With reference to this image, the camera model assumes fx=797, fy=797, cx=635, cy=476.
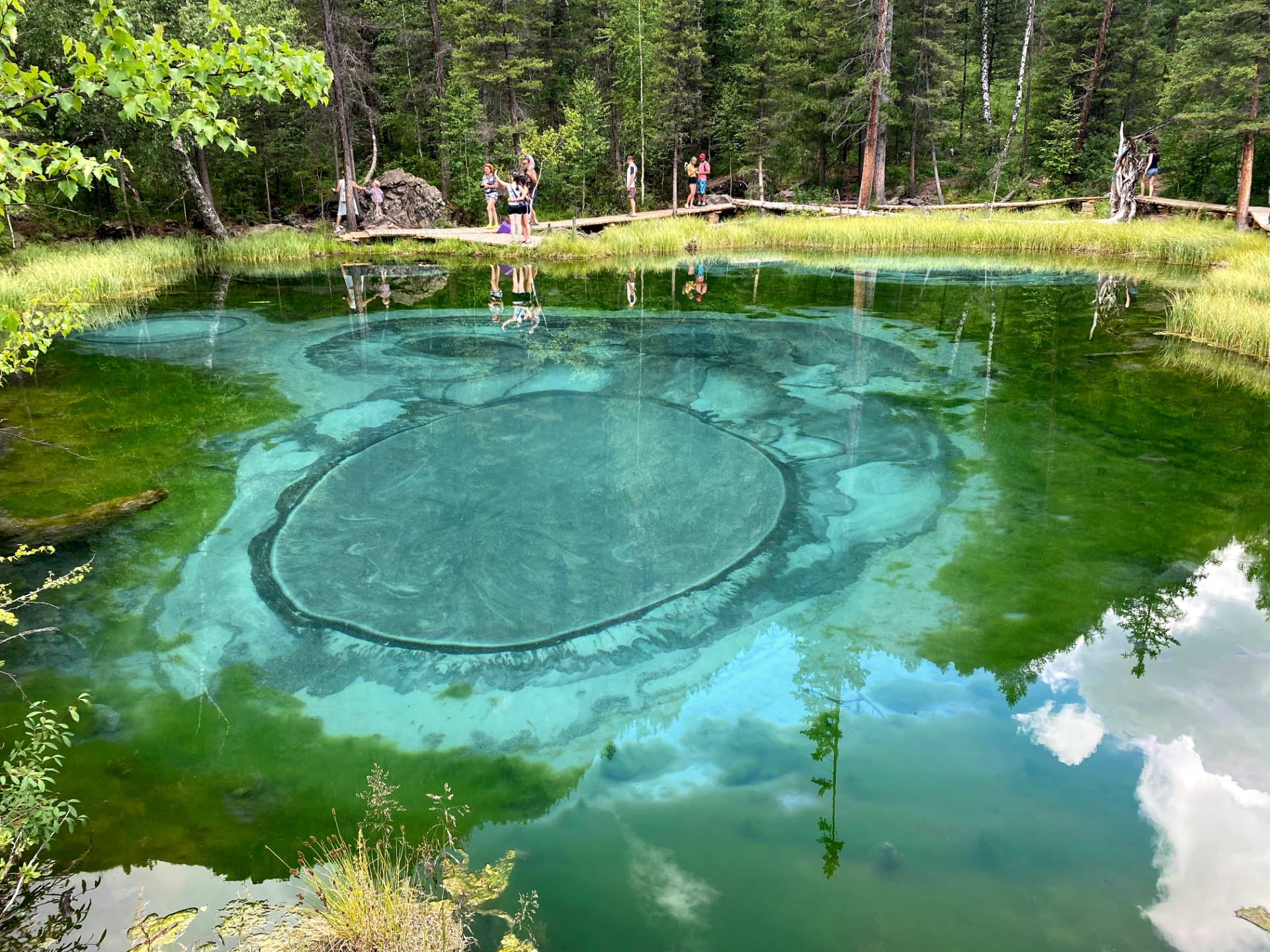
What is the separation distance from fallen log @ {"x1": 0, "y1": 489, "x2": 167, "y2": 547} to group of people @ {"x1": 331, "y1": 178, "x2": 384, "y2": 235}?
51.3 feet

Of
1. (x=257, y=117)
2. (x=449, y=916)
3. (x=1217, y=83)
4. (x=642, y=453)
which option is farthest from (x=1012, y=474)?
(x=257, y=117)

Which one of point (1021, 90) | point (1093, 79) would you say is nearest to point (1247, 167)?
point (1093, 79)

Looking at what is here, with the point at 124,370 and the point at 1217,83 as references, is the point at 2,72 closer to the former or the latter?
the point at 124,370

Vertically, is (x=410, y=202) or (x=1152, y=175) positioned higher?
(x=1152, y=175)

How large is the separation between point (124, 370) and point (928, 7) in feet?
83.9

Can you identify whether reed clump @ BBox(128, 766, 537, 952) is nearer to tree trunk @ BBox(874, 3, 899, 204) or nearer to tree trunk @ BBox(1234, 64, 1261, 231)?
tree trunk @ BBox(1234, 64, 1261, 231)

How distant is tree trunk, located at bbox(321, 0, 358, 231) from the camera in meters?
17.8

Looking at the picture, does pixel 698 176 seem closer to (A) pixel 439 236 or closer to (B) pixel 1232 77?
(A) pixel 439 236

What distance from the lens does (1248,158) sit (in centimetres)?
1554

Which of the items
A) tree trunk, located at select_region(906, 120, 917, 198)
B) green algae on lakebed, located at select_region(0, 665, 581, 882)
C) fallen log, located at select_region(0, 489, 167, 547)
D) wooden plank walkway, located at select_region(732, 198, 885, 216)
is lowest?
green algae on lakebed, located at select_region(0, 665, 581, 882)

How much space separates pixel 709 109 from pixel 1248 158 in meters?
17.9

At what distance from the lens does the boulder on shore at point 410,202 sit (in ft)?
73.6

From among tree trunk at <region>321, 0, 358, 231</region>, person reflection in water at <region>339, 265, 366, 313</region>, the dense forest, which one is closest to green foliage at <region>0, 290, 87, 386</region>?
person reflection in water at <region>339, 265, 366, 313</region>

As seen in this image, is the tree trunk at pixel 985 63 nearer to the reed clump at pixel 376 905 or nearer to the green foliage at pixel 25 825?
the reed clump at pixel 376 905
